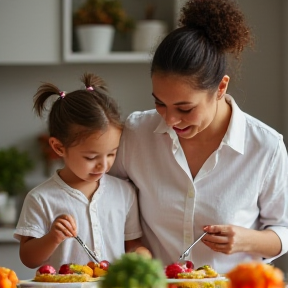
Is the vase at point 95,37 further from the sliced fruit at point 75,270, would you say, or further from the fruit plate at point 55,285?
the fruit plate at point 55,285

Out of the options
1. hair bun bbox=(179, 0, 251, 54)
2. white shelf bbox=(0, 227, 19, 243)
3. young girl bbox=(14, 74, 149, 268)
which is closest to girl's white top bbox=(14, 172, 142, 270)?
young girl bbox=(14, 74, 149, 268)

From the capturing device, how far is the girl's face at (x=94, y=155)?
178 cm

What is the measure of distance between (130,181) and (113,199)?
0.31 feet

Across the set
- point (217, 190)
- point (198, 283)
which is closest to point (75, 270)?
point (198, 283)

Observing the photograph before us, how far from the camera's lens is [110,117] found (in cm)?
183

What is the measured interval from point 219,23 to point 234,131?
0.28 meters

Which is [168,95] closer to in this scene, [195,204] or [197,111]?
[197,111]

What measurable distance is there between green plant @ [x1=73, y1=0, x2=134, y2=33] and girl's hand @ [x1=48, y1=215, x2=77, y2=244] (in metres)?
1.74

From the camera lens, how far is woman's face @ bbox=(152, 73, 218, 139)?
5.47 ft

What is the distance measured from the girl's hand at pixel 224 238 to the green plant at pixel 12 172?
1690 mm

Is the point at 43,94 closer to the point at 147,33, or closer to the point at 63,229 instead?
the point at 63,229

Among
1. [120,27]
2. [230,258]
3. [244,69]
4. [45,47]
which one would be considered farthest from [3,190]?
[230,258]

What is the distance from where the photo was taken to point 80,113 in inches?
71.6

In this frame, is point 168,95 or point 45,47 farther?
point 45,47
